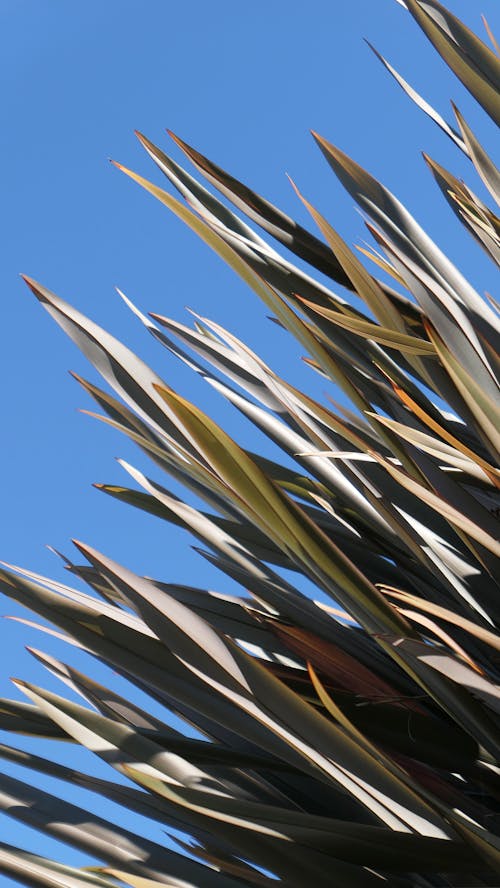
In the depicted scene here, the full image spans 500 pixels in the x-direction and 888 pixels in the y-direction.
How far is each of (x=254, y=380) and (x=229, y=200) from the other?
262 millimetres

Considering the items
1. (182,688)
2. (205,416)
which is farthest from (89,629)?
(205,416)

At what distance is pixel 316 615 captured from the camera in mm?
1061

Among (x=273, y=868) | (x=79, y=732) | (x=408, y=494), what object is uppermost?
(x=408, y=494)

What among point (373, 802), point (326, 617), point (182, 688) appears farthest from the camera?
point (326, 617)

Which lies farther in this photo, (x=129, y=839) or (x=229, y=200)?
(x=229, y=200)

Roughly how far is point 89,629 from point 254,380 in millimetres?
502

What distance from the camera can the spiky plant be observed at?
0.82 m

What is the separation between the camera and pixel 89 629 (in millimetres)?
932

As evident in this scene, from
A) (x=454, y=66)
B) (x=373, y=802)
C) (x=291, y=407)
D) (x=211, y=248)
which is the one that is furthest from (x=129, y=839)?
(x=454, y=66)

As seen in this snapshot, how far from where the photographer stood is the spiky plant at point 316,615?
82 centimetres

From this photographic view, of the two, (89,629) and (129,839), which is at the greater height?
(89,629)

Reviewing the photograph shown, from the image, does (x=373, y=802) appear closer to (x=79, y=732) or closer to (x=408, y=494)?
(x=79, y=732)

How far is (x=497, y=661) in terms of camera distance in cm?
102

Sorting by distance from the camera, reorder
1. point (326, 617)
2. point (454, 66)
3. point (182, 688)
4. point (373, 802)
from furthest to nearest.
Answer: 1. point (454, 66)
2. point (326, 617)
3. point (182, 688)
4. point (373, 802)
